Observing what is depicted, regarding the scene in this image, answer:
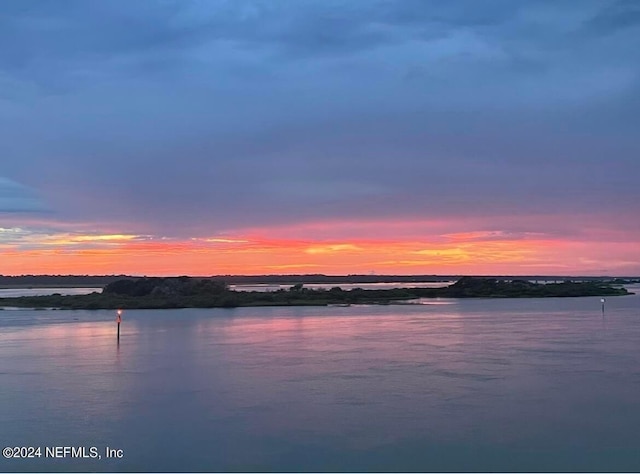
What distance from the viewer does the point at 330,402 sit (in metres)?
11.0

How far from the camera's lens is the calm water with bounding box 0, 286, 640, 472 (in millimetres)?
8102

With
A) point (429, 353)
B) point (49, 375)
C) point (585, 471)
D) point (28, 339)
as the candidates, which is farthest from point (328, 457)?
point (28, 339)

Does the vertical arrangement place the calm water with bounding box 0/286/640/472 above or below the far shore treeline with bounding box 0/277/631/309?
below

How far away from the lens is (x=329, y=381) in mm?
13062

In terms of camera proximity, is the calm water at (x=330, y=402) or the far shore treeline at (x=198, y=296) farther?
the far shore treeline at (x=198, y=296)

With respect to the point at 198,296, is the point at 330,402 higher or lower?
lower

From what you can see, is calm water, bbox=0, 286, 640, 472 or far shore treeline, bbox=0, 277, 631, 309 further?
far shore treeline, bbox=0, 277, 631, 309

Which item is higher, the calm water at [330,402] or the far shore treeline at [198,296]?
the far shore treeline at [198,296]

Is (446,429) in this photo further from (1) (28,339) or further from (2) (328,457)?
(1) (28,339)

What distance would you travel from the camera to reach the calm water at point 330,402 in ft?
26.6

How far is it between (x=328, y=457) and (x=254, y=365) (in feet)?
24.7

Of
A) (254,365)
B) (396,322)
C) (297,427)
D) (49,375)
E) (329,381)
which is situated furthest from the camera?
(396,322)

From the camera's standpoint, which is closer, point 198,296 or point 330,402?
point 330,402

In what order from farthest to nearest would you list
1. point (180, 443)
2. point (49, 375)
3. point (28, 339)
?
point (28, 339) → point (49, 375) → point (180, 443)
